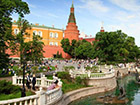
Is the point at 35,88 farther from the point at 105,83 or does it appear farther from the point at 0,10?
the point at 105,83

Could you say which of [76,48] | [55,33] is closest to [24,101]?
[76,48]

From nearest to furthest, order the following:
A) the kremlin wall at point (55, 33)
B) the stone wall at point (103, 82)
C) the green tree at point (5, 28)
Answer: the green tree at point (5, 28) → the stone wall at point (103, 82) → the kremlin wall at point (55, 33)

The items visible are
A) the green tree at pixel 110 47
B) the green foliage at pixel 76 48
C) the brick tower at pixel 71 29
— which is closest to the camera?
the green tree at pixel 110 47

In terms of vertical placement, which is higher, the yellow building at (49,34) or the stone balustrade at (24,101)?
the yellow building at (49,34)

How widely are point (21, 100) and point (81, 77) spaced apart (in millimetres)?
11476

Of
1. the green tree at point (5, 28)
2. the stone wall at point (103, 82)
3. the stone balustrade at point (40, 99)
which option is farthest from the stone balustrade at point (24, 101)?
the stone wall at point (103, 82)

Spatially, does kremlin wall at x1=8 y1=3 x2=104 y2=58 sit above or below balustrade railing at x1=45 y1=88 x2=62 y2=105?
above

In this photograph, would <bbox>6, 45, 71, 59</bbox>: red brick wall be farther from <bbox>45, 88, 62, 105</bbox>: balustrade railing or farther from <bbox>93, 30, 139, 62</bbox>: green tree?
<bbox>45, 88, 62, 105</bbox>: balustrade railing

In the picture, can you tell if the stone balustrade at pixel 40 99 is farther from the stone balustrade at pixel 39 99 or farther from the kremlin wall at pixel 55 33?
the kremlin wall at pixel 55 33

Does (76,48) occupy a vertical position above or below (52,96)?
above

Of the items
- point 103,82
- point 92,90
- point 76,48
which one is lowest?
point 92,90

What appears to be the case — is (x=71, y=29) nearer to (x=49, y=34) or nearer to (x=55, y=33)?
(x=55, y=33)

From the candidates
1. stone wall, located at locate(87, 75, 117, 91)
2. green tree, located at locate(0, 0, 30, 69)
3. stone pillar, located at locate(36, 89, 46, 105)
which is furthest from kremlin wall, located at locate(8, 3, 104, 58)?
stone pillar, located at locate(36, 89, 46, 105)

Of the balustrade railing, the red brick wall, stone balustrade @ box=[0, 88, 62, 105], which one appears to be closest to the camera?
stone balustrade @ box=[0, 88, 62, 105]
